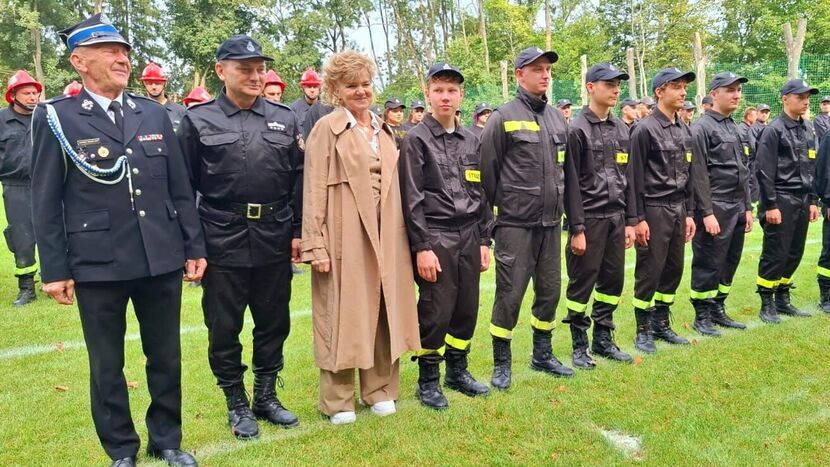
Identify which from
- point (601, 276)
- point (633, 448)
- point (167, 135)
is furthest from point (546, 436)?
point (167, 135)

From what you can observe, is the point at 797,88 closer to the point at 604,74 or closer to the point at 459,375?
the point at 604,74

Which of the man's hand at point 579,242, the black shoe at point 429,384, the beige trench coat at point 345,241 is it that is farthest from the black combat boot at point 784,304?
the beige trench coat at point 345,241

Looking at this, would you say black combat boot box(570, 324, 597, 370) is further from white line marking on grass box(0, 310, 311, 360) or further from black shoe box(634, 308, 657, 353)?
white line marking on grass box(0, 310, 311, 360)

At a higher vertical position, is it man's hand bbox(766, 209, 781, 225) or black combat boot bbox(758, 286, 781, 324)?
man's hand bbox(766, 209, 781, 225)

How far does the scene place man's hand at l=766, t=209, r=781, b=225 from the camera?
20.2ft

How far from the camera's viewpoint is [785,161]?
6.23 meters

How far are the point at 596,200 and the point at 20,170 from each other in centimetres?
663

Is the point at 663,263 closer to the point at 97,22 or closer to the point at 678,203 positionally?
the point at 678,203


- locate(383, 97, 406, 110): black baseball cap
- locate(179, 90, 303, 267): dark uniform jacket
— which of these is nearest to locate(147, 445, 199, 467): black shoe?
locate(179, 90, 303, 267): dark uniform jacket

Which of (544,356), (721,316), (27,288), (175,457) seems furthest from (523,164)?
(27,288)

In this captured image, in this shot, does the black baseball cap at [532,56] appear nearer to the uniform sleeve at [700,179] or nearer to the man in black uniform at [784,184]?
the uniform sleeve at [700,179]

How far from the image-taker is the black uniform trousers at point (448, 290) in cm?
416

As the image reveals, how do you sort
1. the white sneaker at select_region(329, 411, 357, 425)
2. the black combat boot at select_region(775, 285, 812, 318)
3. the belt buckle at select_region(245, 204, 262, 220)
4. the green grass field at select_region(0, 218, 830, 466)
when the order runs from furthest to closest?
the black combat boot at select_region(775, 285, 812, 318) < the white sneaker at select_region(329, 411, 357, 425) < the belt buckle at select_region(245, 204, 262, 220) < the green grass field at select_region(0, 218, 830, 466)

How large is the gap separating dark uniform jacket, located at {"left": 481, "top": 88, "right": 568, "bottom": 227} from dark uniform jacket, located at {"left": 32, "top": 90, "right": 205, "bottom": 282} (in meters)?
2.31
